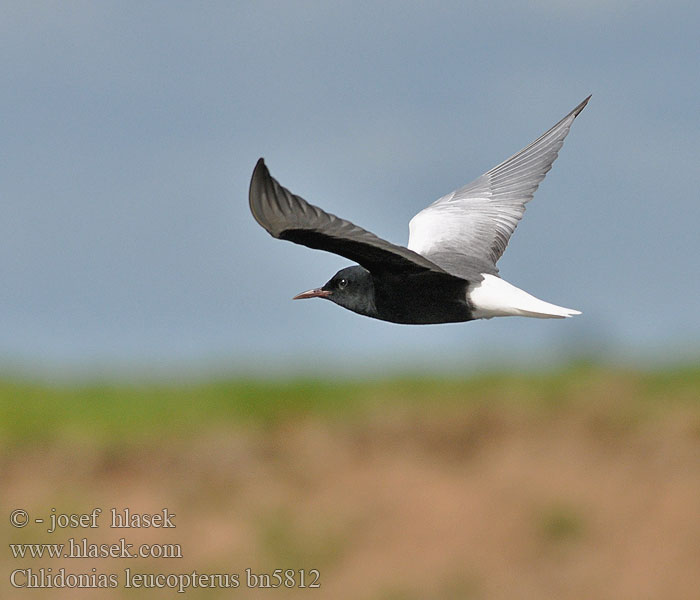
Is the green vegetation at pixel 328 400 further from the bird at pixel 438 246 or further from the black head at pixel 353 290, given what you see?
the black head at pixel 353 290

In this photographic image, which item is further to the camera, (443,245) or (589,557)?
(589,557)

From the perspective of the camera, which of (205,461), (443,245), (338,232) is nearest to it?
(338,232)

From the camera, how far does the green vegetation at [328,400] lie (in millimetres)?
9922

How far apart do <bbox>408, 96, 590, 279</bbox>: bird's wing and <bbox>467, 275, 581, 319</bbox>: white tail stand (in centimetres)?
85

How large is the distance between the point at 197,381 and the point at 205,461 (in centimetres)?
80

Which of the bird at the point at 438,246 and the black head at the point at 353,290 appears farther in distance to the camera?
the black head at the point at 353,290

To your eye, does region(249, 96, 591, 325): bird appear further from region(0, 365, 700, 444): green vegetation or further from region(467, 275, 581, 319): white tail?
region(0, 365, 700, 444): green vegetation

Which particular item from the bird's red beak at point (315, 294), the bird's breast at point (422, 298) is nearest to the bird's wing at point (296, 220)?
the bird's breast at point (422, 298)

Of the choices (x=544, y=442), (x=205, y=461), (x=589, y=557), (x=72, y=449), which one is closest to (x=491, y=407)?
(x=544, y=442)

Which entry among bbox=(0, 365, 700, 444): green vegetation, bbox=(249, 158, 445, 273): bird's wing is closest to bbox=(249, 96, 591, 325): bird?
bbox=(249, 158, 445, 273): bird's wing

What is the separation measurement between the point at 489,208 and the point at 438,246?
0.72 metres

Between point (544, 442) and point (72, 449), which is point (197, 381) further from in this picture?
point (544, 442)

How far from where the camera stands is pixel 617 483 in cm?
948

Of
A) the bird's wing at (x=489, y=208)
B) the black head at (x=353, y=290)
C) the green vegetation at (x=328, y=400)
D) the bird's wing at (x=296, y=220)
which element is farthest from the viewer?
the green vegetation at (x=328, y=400)
